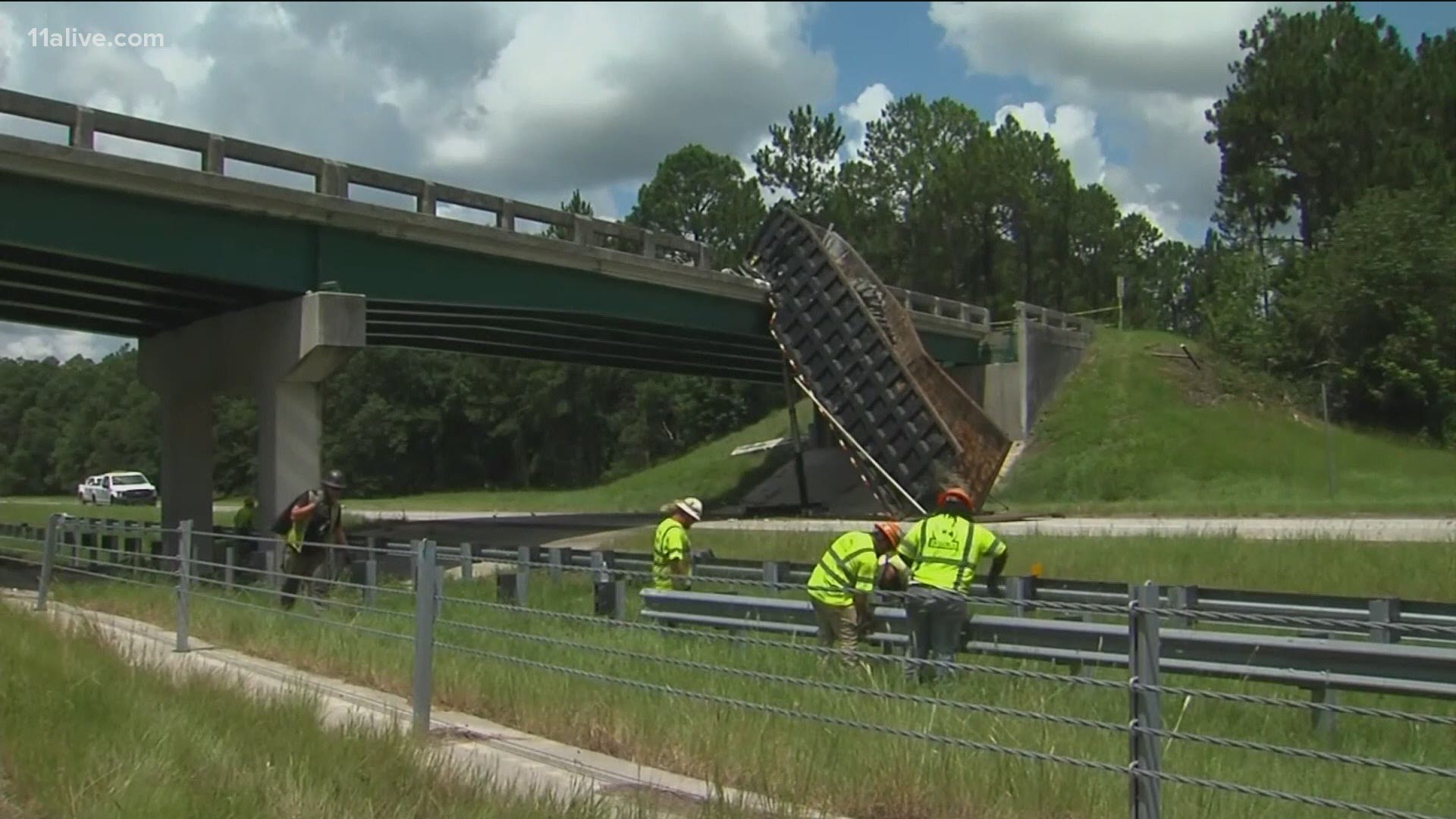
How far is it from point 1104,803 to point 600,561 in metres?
11.6

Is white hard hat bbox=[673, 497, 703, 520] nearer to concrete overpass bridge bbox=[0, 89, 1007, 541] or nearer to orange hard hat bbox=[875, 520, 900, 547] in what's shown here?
orange hard hat bbox=[875, 520, 900, 547]

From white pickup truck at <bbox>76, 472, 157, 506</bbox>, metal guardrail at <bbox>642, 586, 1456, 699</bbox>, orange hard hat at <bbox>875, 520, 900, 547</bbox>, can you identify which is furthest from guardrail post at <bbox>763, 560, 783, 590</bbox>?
white pickup truck at <bbox>76, 472, 157, 506</bbox>

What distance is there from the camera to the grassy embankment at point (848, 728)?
6270mm

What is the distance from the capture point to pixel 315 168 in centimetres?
2459

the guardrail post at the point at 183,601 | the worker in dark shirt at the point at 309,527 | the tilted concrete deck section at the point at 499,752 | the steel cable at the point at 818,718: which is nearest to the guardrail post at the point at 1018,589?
the steel cable at the point at 818,718

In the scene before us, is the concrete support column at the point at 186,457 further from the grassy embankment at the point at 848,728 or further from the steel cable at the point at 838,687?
the steel cable at the point at 838,687

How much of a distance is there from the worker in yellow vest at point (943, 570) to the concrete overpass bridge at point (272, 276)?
16.1 metres

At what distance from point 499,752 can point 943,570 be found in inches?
121

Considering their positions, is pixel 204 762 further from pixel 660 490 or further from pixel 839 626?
pixel 660 490

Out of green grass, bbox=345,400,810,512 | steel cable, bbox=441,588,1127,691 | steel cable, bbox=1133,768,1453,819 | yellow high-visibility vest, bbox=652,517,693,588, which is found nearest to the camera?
steel cable, bbox=1133,768,1453,819

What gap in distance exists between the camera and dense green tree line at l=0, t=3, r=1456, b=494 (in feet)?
153

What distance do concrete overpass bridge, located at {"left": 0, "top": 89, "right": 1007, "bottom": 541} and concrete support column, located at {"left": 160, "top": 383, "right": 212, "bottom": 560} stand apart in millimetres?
46

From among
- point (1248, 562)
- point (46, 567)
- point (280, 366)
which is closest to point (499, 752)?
point (46, 567)

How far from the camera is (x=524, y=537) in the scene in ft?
114
